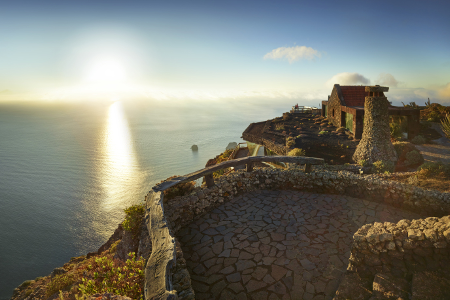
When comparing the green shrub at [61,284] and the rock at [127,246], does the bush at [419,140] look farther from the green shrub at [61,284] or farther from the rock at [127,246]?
the green shrub at [61,284]

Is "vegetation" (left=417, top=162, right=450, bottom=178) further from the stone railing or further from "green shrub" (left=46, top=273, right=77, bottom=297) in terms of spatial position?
"green shrub" (left=46, top=273, right=77, bottom=297)

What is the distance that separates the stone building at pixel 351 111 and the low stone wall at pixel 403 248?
18935 millimetres

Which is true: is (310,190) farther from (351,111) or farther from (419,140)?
(351,111)

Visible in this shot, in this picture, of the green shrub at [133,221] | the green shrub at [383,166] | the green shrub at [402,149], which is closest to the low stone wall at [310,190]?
the green shrub at [133,221]

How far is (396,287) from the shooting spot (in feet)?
10.5

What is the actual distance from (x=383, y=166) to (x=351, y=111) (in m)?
11.7

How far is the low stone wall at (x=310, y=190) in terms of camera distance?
3484 millimetres

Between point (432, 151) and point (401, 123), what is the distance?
19.6 feet

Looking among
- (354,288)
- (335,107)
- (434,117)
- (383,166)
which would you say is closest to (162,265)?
(354,288)

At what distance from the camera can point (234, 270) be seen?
420 centimetres

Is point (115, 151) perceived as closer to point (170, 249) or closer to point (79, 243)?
point (79, 243)

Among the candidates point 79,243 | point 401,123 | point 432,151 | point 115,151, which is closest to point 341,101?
point 401,123

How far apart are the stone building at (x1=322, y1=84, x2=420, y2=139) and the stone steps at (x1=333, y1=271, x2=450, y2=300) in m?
19.4

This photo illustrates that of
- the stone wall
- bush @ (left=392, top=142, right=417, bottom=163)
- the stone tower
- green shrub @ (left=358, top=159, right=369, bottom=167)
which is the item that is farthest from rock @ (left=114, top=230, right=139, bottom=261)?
the stone wall
